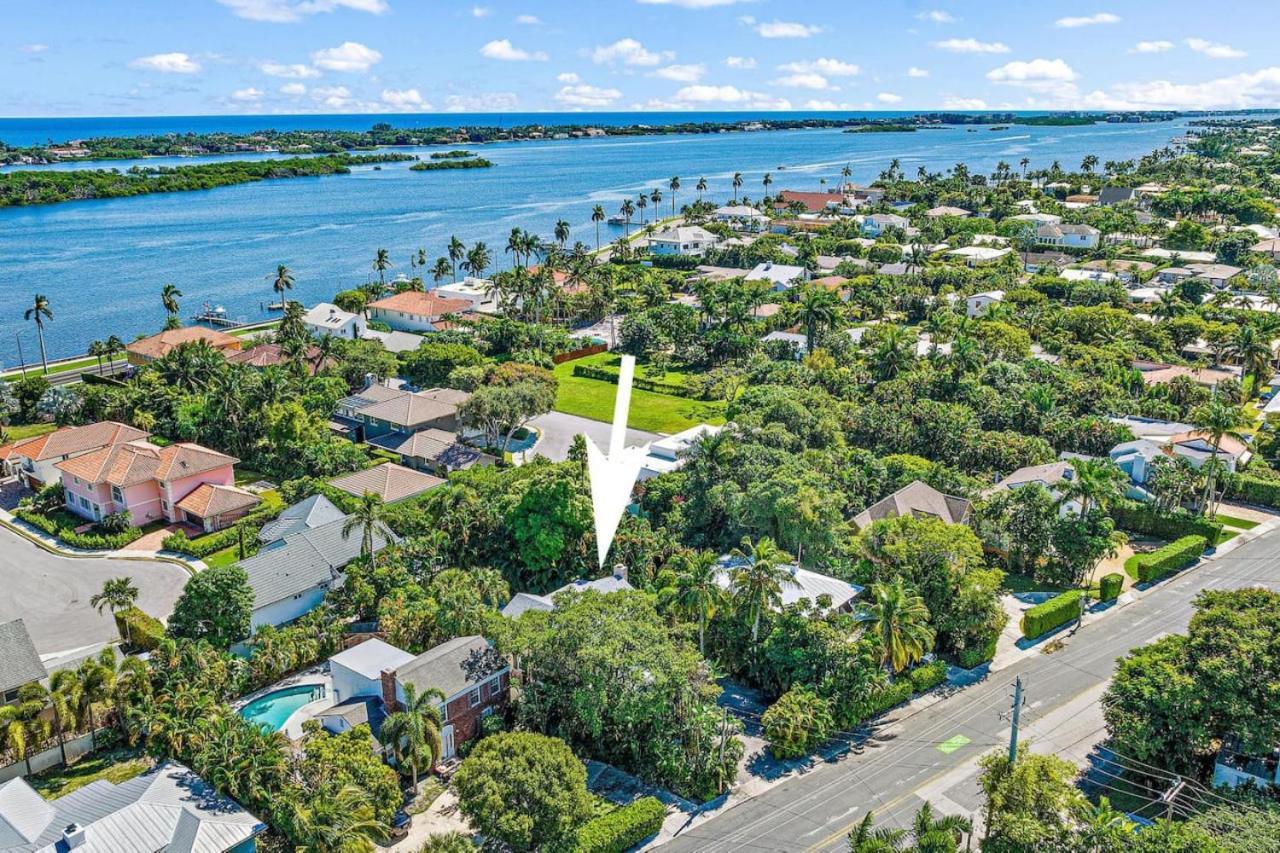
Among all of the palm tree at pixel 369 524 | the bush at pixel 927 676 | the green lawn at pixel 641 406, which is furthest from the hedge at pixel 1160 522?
the palm tree at pixel 369 524

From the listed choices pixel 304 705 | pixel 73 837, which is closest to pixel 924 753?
pixel 304 705

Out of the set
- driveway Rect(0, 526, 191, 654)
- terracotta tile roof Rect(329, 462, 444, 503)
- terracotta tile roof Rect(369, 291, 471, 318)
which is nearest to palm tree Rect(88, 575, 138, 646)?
driveway Rect(0, 526, 191, 654)

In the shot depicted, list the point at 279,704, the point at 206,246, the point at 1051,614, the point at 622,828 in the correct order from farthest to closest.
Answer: the point at 206,246 → the point at 1051,614 → the point at 279,704 → the point at 622,828

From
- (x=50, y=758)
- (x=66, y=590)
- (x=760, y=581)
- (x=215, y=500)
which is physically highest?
(x=760, y=581)

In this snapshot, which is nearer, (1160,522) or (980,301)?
(1160,522)

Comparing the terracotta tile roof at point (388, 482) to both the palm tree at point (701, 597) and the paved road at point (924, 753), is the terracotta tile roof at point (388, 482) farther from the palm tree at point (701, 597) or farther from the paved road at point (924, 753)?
the paved road at point (924, 753)

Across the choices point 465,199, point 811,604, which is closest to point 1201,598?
point 811,604

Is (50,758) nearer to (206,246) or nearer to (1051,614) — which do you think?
(1051,614)
